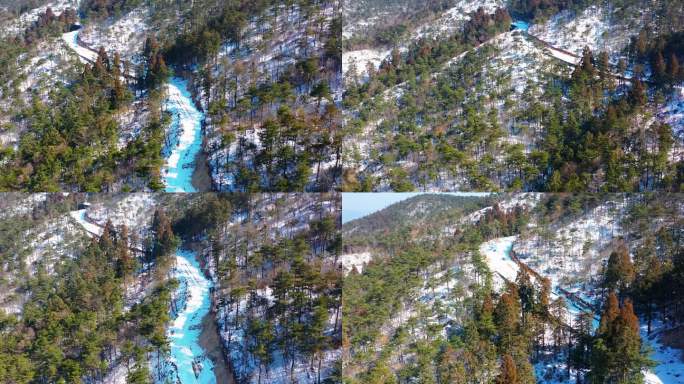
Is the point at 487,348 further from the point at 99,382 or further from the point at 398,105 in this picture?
the point at 99,382

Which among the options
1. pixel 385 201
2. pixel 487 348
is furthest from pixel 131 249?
pixel 487 348

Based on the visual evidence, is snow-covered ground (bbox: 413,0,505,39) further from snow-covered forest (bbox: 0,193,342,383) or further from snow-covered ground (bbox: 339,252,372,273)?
snow-covered ground (bbox: 339,252,372,273)

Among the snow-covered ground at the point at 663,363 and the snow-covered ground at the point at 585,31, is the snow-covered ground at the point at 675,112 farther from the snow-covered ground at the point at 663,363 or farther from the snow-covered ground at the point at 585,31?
the snow-covered ground at the point at 663,363

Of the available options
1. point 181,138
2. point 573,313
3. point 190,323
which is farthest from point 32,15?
point 573,313

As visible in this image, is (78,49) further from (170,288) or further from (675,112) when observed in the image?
(675,112)

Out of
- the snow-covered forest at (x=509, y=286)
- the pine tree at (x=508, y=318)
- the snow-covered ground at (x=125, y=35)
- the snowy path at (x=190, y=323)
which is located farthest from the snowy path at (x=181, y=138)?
the pine tree at (x=508, y=318)
